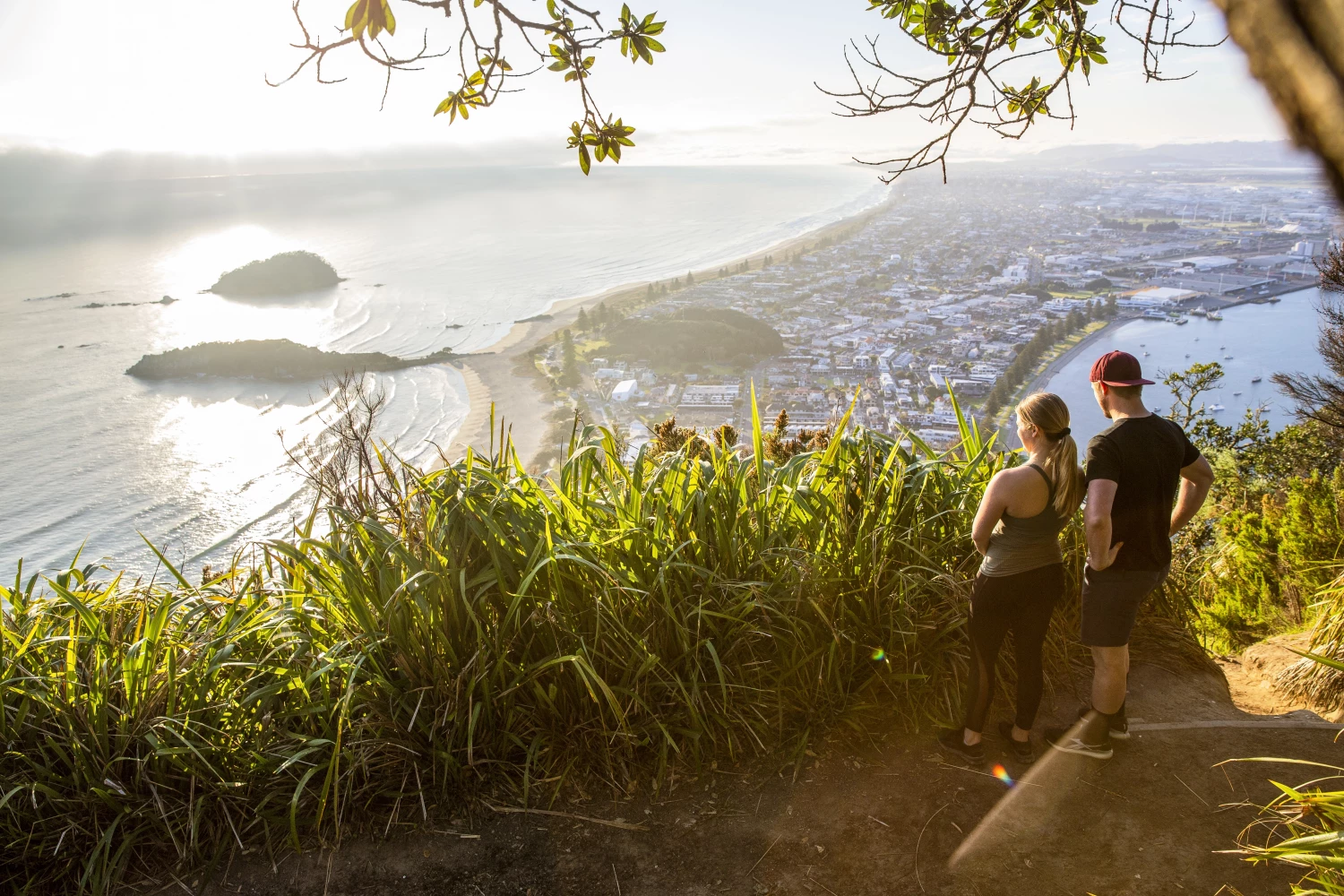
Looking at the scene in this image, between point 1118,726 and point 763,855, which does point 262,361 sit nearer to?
point 763,855

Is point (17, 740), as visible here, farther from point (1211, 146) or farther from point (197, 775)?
point (1211, 146)

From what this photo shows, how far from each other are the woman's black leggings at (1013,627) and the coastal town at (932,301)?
1065 cm

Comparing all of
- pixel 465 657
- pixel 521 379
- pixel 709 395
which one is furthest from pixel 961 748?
pixel 521 379

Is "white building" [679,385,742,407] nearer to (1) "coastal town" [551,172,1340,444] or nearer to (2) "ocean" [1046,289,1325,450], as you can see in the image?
(1) "coastal town" [551,172,1340,444]

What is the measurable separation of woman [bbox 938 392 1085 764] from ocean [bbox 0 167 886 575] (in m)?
2.20

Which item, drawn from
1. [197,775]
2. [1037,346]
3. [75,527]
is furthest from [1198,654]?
[75,527]

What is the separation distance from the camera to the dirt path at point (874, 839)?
2271 mm

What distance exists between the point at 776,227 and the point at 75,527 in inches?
2126

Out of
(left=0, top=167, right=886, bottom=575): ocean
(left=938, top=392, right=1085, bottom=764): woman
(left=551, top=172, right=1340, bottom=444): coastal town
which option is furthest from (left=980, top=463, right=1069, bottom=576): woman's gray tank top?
(left=551, top=172, right=1340, bottom=444): coastal town

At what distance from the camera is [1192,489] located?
279 centimetres

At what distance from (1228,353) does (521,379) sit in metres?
23.9

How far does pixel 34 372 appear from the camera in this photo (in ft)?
134

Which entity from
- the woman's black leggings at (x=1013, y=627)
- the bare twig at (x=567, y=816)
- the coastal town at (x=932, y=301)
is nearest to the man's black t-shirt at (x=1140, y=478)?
the woman's black leggings at (x=1013, y=627)

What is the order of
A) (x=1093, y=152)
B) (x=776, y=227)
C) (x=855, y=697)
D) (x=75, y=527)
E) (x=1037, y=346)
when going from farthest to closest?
(x=1093, y=152)
(x=776, y=227)
(x=1037, y=346)
(x=75, y=527)
(x=855, y=697)
